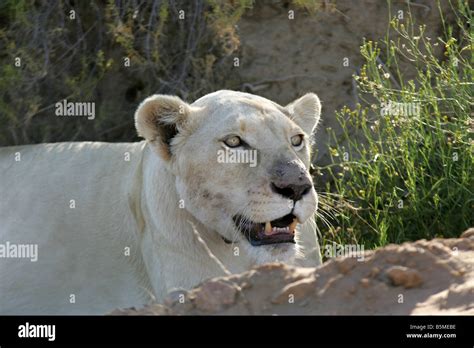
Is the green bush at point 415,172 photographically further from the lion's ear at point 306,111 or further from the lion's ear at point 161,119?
the lion's ear at point 161,119

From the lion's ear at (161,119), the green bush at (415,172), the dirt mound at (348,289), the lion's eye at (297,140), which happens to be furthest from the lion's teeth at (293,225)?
the green bush at (415,172)

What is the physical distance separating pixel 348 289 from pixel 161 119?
1749mm

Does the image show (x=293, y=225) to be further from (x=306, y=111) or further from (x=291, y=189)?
(x=306, y=111)

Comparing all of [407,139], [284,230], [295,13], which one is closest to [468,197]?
[407,139]

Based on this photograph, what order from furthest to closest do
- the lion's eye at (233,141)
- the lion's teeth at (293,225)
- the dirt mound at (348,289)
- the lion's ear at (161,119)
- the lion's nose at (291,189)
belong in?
the lion's ear at (161,119) → the lion's eye at (233,141) → the lion's teeth at (293,225) → the lion's nose at (291,189) → the dirt mound at (348,289)

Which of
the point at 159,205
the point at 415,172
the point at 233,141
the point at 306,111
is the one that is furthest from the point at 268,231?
the point at 415,172

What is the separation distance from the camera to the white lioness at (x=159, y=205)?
18.3ft

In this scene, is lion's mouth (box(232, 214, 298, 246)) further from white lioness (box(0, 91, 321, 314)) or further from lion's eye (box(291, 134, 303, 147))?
lion's eye (box(291, 134, 303, 147))

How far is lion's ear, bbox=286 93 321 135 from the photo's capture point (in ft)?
20.4

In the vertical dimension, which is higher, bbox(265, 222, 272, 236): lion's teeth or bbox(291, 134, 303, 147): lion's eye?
bbox(291, 134, 303, 147): lion's eye

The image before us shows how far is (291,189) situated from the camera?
5.41 metres

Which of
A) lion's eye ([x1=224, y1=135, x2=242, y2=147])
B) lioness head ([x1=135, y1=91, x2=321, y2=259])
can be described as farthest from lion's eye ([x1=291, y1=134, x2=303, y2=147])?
lion's eye ([x1=224, y1=135, x2=242, y2=147])

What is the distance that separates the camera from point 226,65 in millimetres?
8766
